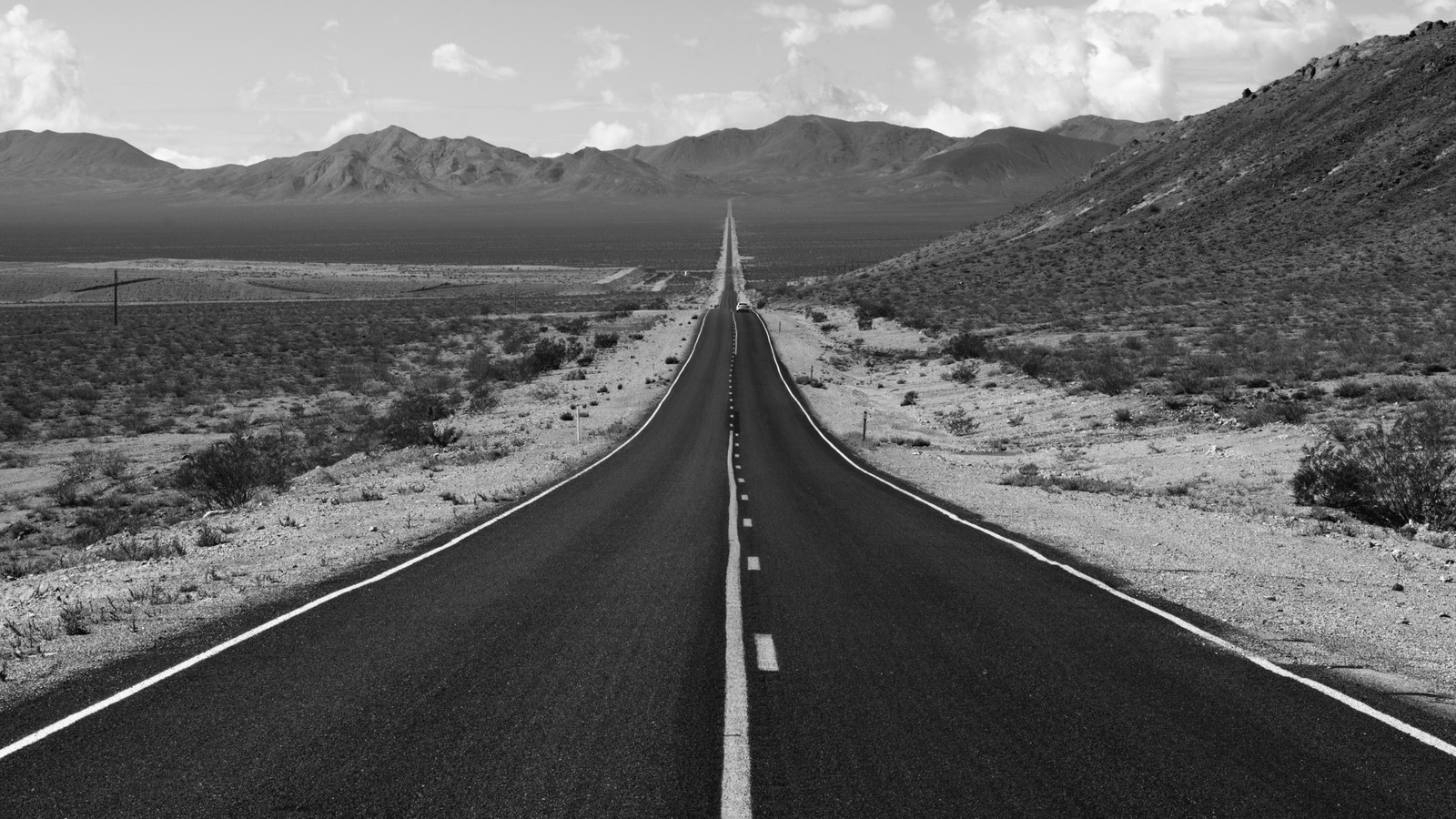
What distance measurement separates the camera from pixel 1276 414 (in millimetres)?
25891

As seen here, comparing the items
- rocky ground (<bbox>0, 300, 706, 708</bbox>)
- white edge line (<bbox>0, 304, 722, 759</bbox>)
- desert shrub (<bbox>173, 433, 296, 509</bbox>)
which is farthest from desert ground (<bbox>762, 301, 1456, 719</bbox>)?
desert shrub (<bbox>173, 433, 296, 509</bbox>)

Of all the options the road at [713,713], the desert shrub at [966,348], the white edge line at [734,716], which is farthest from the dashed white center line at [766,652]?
the desert shrub at [966,348]

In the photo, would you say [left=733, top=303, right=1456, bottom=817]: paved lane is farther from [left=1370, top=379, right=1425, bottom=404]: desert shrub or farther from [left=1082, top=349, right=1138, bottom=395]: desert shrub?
[left=1082, top=349, right=1138, bottom=395]: desert shrub

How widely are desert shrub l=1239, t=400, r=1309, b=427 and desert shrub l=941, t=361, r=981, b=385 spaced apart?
1683 cm

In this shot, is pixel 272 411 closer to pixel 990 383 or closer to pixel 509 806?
pixel 990 383

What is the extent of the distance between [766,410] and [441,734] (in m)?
30.6

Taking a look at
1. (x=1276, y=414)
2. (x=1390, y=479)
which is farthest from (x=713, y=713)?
(x=1276, y=414)

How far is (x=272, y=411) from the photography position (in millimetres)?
39688

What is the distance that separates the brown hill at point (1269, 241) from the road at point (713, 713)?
2622 cm

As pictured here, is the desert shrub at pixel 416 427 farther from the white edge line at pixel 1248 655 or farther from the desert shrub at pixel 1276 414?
the desert shrub at pixel 1276 414

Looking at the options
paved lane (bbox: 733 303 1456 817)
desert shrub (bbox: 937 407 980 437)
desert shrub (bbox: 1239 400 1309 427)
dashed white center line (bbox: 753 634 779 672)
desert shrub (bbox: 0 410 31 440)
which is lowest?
desert shrub (bbox: 0 410 31 440)

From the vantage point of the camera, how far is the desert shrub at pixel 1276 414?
83.5 feet

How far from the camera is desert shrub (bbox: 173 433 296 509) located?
72.1 feet

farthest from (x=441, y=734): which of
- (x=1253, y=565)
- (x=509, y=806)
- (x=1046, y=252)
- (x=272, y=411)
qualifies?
(x=1046, y=252)
